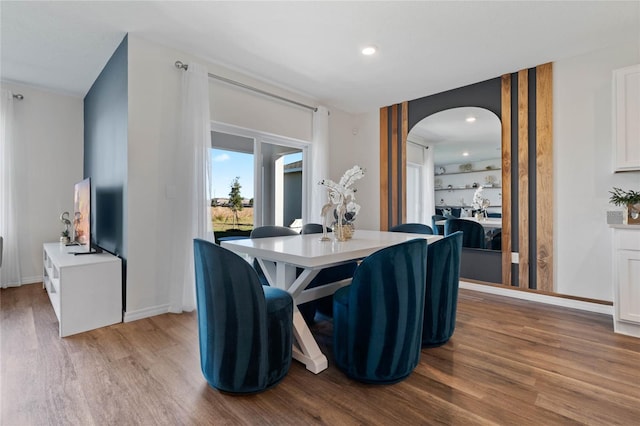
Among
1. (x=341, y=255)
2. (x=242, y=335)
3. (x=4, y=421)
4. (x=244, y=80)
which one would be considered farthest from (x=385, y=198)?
(x=4, y=421)

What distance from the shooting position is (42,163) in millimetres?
4047

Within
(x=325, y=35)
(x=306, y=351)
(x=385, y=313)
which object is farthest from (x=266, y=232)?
(x=325, y=35)

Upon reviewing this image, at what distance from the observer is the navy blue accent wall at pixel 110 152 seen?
2.79m

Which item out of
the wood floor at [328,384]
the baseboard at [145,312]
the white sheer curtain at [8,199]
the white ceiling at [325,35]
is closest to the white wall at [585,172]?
the white ceiling at [325,35]

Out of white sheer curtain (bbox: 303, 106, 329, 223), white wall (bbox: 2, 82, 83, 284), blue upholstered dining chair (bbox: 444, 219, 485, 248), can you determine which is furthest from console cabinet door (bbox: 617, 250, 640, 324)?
white wall (bbox: 2, 82, 83, 284)

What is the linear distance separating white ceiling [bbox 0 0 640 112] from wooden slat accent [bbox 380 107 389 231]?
105cm

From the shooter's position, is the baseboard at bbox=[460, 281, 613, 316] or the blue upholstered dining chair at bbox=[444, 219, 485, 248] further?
the blue upholstered dining chair at bbox=[444, 219, 485, 248]

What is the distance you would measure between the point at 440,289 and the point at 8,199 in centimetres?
498

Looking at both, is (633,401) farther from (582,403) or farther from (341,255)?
(341,255)

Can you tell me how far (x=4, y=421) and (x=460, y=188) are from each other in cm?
447

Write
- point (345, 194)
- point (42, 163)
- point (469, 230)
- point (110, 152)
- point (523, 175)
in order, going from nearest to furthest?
point (345, 194) < point (110, 152) < point (523, 175) < point (469, 230) < point (42, 163)

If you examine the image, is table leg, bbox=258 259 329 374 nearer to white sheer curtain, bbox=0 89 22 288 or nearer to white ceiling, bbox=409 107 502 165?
white ceiling, bbox=409 107 502 165

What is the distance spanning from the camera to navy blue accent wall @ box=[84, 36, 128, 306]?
2.79m

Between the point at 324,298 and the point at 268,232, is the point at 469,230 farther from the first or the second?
the point at 268,232
